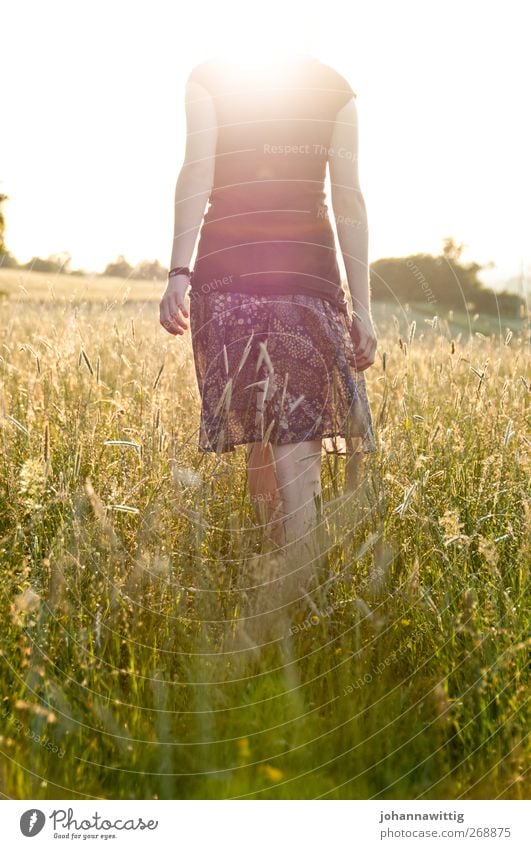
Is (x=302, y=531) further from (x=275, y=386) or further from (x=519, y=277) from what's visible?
(x=519, y=277)

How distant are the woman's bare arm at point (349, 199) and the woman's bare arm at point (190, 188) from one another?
1.22 feet

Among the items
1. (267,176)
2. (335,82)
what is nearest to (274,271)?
(267,176)

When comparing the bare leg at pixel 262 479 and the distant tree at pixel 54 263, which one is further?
the distant tree at pixel 54 263

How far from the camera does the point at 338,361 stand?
2.34 m

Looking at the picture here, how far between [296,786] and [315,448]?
97 cm

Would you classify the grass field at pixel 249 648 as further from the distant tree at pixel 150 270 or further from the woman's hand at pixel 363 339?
the distant tree at pixel 150 270

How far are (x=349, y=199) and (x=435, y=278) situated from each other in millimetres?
1357

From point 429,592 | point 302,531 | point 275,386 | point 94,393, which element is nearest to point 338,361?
point 275,386

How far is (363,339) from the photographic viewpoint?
244 centimetres

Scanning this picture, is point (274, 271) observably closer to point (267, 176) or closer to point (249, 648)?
point (267, 176)

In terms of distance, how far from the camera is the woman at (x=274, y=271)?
7.23 feet
